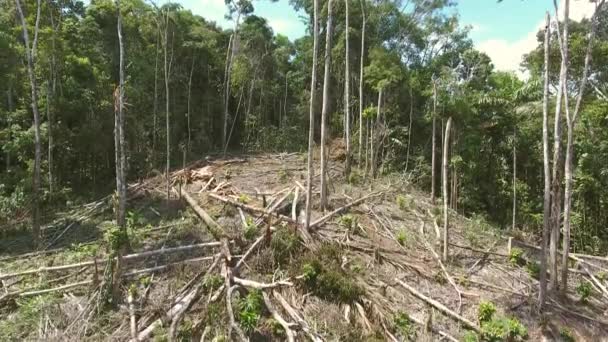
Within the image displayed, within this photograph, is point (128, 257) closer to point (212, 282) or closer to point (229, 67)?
point (212, 282)

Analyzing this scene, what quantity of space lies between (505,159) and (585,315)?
28.1 feet

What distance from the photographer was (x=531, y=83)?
47.2 ft

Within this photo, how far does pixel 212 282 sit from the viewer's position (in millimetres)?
6410

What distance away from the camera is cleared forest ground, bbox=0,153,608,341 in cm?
591

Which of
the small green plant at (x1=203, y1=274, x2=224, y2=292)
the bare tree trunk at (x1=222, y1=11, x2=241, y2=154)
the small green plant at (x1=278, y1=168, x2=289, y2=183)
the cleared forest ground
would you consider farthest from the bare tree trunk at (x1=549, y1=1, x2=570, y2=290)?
the bare tree trunk at (x1=222, y1=11, x2=241, y2=154)

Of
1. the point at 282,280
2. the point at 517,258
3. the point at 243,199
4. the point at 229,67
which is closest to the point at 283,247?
the point at 282,280

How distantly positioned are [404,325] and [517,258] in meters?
3.43

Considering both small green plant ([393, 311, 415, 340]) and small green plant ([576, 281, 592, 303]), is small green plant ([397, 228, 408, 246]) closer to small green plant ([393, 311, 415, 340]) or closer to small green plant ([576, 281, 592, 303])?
small green plant ([393, 311, 415, 340])

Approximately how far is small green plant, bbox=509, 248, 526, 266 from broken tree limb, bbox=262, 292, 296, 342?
4.89 metres

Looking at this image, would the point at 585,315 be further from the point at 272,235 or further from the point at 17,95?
the point at 17,95

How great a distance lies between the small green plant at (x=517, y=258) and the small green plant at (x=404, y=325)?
316 cm

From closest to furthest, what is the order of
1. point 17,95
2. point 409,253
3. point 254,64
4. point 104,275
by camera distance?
point 104,275 < point 409,253 < point 17,95 < point 254,64

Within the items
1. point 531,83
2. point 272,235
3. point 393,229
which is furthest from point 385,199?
point 531,83

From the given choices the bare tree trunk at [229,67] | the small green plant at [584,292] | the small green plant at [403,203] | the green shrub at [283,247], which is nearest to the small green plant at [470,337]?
the small green plant at [584,292]
